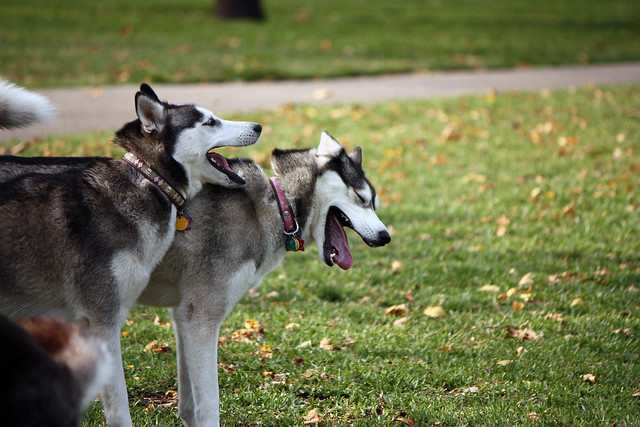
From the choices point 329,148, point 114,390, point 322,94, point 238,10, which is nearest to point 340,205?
point 329,148

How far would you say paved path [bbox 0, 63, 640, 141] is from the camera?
10391mm

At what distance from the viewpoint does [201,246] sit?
397 cm

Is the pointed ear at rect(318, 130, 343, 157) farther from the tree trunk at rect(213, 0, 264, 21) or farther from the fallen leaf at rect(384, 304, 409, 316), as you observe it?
the tree trunk at rect(213, 0, 264, 21)

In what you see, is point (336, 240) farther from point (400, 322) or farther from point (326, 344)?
point (400, 322)

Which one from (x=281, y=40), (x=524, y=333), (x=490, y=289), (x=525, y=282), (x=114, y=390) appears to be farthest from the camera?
(x=281, y=40)

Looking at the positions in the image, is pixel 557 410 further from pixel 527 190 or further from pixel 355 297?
pixel 527 190

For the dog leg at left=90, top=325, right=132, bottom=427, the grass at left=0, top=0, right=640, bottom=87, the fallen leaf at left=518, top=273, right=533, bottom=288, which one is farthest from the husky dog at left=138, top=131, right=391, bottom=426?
A: the grass at left=0, top=0, right=640, bottom=87

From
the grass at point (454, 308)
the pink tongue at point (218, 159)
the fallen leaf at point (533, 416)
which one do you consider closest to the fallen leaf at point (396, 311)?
the grass at point (454, 308)

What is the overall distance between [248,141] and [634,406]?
2882mm

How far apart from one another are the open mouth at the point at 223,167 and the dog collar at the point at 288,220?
0.80 feet

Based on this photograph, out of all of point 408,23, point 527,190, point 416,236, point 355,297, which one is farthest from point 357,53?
point 355,297

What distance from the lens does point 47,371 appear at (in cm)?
244

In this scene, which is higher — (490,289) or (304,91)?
(304,91)

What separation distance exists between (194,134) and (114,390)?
1.43 m
